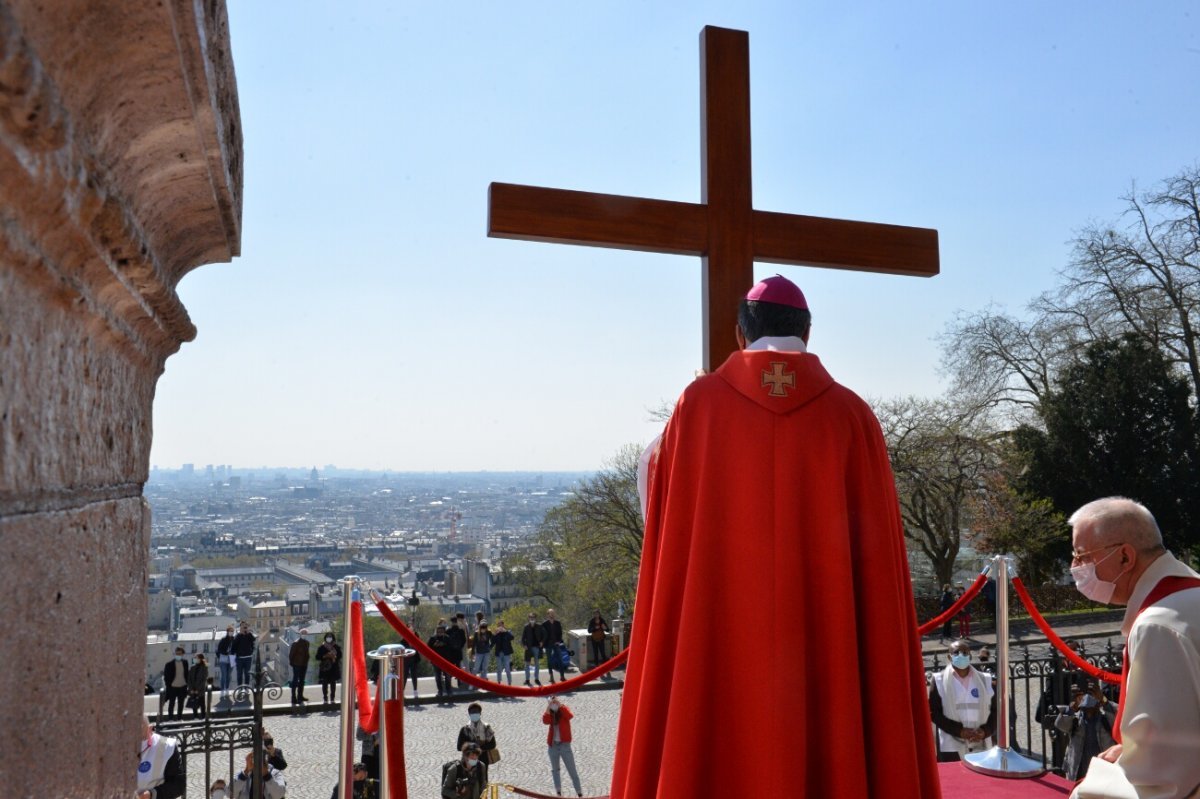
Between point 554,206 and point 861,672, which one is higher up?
point 554,206

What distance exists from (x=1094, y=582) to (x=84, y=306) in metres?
3.56

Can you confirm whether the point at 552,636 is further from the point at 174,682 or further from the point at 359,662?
the point at 359,662

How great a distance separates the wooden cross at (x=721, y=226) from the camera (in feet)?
13.4

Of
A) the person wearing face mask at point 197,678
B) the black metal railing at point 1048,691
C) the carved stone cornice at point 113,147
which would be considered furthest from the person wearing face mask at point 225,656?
the carved stone cornice at point 113,147

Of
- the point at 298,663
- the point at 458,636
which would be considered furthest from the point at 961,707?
the point at 298,663

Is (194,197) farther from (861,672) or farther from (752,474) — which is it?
(861,672)

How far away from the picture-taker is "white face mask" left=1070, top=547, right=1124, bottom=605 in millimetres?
3408

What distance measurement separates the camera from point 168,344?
1.44 m

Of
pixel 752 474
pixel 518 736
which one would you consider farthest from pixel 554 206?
pixel 518 736

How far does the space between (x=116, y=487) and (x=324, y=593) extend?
46135 millimetres

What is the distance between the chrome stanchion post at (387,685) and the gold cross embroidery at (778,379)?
208 cm

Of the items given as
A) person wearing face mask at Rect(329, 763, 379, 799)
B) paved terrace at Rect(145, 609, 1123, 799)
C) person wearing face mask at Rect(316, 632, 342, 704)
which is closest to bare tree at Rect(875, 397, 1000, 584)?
paved terrace at Rect(145, 609, 1123, 799)

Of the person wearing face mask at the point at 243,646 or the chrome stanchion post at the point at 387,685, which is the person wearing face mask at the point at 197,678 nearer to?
the person wearing face mask at the point at 243,646

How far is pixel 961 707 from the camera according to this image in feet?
27.8
